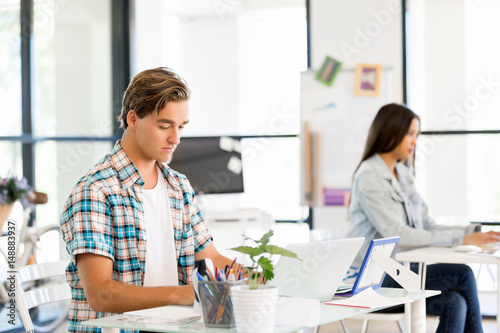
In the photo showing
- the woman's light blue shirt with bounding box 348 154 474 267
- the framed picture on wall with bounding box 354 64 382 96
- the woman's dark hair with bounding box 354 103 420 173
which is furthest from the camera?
the framed picture on wall with bounding box 354 64 382 96

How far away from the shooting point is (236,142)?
484 centimetres

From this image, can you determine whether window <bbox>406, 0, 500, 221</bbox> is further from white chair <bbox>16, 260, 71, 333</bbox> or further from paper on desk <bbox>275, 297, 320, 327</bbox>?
paper on desk <bbox>275, 297, 320, 327</bbox>

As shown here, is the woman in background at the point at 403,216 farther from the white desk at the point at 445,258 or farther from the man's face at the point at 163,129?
the man's face at the point at 163,129

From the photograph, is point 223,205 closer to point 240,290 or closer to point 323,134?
point 323,134

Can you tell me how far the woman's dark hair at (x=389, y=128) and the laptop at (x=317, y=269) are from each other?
169 cm

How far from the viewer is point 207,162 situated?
4.68m

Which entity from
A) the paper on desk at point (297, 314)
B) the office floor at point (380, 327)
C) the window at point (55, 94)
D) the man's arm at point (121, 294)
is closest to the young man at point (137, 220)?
the man's arm at point (121, 294)

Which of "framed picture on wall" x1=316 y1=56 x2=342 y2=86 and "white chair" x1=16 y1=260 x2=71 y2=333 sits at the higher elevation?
"framed picture on wall" x1=316 y1=56 x2=342 y2=86

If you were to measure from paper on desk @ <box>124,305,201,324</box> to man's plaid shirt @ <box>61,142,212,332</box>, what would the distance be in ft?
0.48

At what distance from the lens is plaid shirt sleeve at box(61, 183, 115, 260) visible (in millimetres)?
1826

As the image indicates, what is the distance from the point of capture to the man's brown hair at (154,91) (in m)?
1.97

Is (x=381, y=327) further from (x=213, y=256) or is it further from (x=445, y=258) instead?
(x=213, y=256)

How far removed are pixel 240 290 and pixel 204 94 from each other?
428 cm

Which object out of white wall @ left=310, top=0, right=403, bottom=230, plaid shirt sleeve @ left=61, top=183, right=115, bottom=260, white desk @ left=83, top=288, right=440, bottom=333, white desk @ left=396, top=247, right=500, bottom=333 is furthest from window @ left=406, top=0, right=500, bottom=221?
plaid shirt sleeve @ left=61, top=183, right=115, bottom=260
